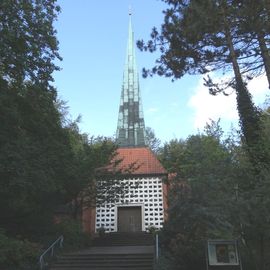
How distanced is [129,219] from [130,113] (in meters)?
10.8

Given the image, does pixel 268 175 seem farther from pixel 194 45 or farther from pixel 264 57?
pixel 194 45

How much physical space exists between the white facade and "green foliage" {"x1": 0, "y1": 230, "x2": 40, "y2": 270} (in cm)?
1118

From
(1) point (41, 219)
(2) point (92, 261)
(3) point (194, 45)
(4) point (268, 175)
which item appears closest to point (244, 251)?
(4) point (268, 175)

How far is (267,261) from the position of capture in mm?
12711

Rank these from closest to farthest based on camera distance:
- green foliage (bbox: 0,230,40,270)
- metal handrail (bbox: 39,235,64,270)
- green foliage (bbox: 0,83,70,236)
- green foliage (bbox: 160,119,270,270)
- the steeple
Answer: green foliage (bbox: 160,119,270,270) < green foliage (bbox: 0,230,40,270) < green foliage (bbox: 0,83,70,236) < metal handrail (bbox: 39,235,64,270) < the steeple

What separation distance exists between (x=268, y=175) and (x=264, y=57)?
4.68 meters

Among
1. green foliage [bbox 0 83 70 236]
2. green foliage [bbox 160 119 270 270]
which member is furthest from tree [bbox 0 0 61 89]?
green foliage [bbox 160 119 270 270]

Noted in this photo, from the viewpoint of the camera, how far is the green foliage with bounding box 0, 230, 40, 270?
46.9 ft

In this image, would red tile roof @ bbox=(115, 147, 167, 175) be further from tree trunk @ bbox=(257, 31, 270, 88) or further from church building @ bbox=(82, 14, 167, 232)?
tree trunk @ bbox=(257, 31, 270, 88)

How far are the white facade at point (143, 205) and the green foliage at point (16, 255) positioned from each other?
11.2 metres

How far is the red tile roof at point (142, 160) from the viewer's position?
92.4ft

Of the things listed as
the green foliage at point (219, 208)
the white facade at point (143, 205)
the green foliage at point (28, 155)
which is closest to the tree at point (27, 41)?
the green foliage at point (28, 155)

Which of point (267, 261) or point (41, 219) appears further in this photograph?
point (41, 219)

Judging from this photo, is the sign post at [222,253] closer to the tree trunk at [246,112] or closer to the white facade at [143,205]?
the tree trunk at [246,112]
